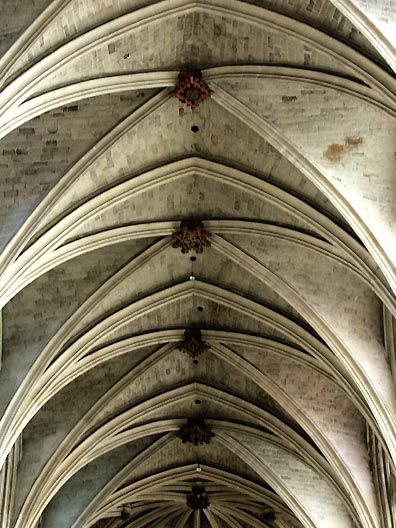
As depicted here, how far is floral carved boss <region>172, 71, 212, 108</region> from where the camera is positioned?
2345 centimetres

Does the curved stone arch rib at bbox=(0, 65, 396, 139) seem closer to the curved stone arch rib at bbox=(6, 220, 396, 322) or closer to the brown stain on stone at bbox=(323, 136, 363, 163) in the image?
the brown stain on stone at bbox=(323, 136, 363, 163)

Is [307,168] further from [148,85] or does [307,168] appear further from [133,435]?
[133,435]

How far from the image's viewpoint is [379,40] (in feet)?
62.0

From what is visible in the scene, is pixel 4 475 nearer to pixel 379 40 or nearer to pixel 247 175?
pixel 247 175

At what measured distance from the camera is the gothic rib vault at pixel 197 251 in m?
21.6

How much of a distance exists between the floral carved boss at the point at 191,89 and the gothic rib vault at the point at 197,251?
48 millimetres

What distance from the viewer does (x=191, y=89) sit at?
2364 cm

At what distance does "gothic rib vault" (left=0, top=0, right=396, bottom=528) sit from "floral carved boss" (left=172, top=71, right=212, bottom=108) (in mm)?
48

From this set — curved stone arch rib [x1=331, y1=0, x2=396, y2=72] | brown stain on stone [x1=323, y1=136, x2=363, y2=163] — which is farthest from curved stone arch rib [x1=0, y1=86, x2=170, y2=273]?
curved stone arch rib [x1=331, y1=0, x2=396, y2=72]

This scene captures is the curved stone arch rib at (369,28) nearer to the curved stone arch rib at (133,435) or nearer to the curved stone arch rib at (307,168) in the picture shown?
the curved stone arch rib at (307,168)

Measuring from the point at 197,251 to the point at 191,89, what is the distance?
568 cm

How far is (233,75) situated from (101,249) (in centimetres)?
634

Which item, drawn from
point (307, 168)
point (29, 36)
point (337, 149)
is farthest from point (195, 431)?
point (29, 36)

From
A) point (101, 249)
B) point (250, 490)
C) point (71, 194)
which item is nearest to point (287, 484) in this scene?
point (250, 490)
